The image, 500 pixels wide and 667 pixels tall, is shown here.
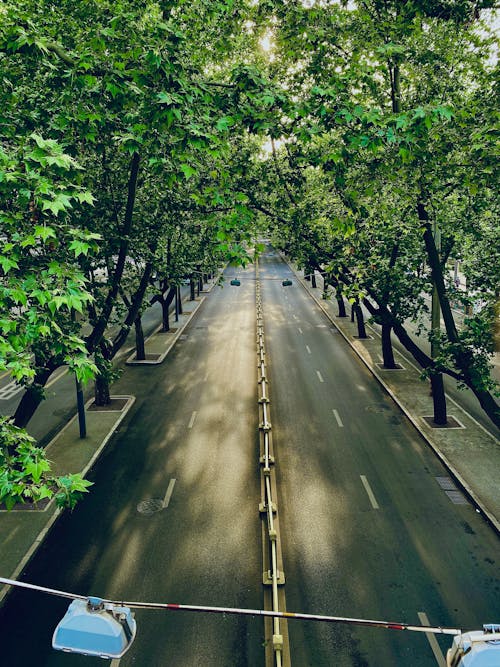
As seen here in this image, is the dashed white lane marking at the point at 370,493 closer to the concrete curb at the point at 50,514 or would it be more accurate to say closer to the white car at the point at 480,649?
the concrete curb at the point at 50,514

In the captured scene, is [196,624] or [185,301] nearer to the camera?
[196,624]

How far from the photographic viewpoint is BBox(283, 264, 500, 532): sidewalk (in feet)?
46.2

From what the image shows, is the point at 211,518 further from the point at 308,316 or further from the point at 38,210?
the point at 308,316

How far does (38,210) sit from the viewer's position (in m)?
6.84

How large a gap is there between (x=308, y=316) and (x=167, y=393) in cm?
2073

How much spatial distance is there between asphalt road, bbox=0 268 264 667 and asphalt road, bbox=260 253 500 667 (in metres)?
1.10

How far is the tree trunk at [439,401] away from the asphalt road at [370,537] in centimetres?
120

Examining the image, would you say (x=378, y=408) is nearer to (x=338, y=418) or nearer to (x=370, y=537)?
(x=338, y=418)

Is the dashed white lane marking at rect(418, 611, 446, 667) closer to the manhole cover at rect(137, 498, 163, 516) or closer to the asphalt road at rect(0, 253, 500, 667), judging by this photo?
the asphalt road at rect(0, 253, 500, 667)

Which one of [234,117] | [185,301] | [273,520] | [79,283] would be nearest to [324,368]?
[273,520]

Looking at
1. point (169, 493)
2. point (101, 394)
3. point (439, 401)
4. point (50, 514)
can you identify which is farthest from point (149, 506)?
point (439, 401)

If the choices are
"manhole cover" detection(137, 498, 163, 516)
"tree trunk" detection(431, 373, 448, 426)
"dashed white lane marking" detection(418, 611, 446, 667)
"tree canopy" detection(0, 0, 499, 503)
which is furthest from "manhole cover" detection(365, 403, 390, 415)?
"dashed white lane marking" detection(418, 611, 446, 667)

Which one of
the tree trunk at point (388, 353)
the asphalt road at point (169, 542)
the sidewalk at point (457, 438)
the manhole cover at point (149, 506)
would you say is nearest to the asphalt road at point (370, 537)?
the sidewalk at point (457, 438)

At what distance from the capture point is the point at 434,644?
9.10m
